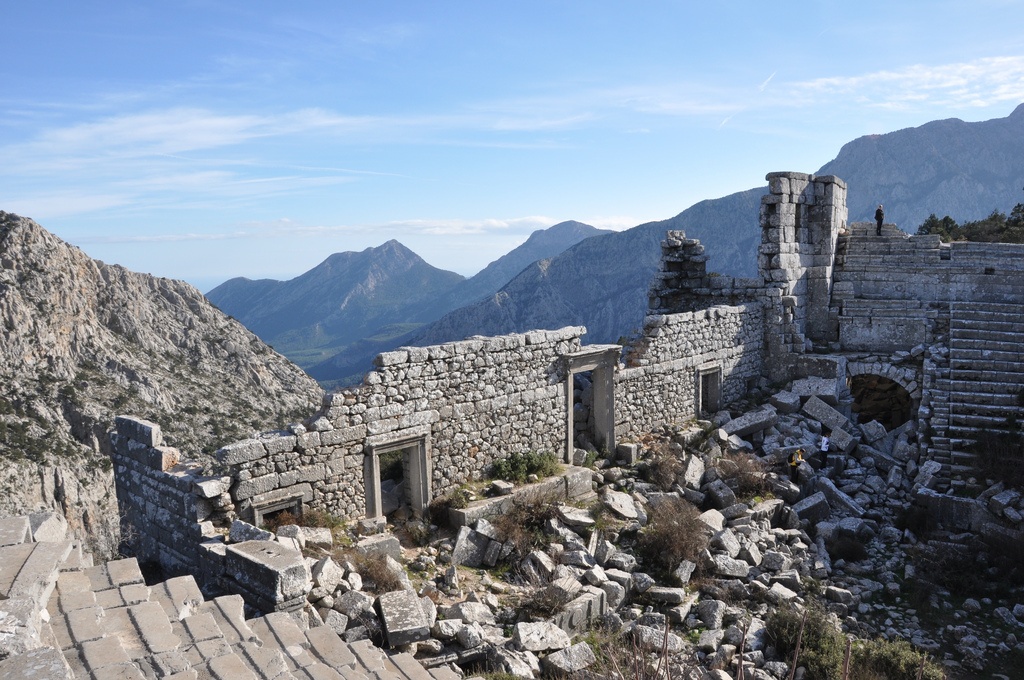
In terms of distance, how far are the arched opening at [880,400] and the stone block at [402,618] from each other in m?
13.5

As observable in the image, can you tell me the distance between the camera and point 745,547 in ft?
36.1

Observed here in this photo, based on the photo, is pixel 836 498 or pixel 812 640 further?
pixel 836 498

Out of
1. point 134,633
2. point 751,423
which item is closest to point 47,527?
point 134,633

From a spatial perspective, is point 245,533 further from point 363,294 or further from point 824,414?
point 363,294

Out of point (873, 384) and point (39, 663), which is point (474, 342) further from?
point (873, 384)

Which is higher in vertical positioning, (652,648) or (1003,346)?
(1003,346)

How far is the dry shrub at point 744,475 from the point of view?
42.7 ft

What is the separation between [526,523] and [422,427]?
216 cm

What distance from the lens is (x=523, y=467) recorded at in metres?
12.1

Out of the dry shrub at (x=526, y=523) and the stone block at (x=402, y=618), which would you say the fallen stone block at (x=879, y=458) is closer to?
the dry shrub at (x=526, y=523)

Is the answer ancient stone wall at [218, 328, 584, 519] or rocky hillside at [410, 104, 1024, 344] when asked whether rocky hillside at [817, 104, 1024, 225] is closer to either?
rocky hillside at [410, 104, 1024, 344]

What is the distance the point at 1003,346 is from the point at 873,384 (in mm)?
3433

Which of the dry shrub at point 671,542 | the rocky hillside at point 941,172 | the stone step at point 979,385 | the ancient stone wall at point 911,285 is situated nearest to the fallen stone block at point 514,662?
the dry shrub at point 671,542

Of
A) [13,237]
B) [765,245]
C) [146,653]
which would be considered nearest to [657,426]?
[765,245]
